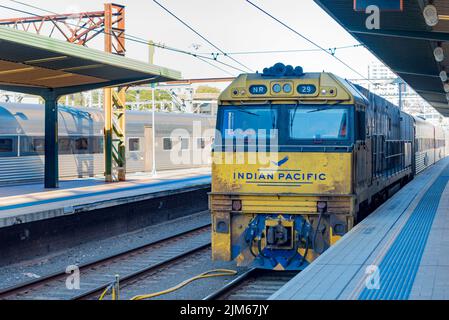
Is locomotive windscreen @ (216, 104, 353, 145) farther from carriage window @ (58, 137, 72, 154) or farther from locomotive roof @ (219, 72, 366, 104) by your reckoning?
carriage window @ (58, 137, 72, 154)

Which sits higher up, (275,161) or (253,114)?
(253,114)

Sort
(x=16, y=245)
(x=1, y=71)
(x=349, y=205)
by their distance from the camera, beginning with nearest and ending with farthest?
(x=349, y=205) → (x=16, y=245) → (x=1, y=71)

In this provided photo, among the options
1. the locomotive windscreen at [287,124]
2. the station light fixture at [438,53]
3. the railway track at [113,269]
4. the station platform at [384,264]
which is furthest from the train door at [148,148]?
the locomotive windscreen at [287,124]

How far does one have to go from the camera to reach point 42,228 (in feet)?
47.1

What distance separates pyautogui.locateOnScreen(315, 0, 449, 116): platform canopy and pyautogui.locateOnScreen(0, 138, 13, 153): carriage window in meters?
12.6

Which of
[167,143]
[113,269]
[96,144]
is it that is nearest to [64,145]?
[96,144]

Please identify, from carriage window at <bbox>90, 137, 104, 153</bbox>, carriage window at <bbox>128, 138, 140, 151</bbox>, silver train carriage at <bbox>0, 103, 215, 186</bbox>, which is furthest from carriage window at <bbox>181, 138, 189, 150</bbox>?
carriage window at <bbox>90, 137, 104, 153</bbox>

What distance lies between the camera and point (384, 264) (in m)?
7.98

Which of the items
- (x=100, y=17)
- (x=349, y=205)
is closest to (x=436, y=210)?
(x=349, y=205)

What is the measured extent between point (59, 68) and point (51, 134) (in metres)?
3.95

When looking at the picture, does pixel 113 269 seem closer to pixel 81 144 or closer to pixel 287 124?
pixel 287 124

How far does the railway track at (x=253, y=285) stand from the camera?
970 centimetres

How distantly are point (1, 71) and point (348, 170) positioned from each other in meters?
10.5
